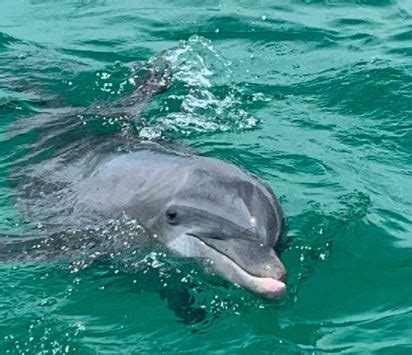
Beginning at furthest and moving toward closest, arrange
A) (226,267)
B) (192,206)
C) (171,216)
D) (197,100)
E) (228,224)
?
(197,100)
(171,216)
(192,206)
(228,224)
(226,267)

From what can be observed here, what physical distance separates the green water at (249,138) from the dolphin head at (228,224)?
13.3 inches

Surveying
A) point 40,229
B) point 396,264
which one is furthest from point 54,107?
point 396,264

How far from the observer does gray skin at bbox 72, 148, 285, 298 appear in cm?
781

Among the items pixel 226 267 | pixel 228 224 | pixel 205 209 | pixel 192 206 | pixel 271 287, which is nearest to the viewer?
pixel 271 287

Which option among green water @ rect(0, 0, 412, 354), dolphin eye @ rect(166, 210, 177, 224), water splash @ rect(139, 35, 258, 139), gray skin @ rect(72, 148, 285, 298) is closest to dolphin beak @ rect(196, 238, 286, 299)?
gray skin @ rect(72, 148, 285, 298)

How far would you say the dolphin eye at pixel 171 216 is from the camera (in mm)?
8523

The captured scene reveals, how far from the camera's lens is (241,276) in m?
7.77

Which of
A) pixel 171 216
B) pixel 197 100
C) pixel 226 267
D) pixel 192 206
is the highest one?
pixel 192 206

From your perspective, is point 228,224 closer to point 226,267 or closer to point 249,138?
point 226,267

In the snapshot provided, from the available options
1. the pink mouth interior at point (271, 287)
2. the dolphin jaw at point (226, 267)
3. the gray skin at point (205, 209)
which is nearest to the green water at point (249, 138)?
the dolphin jaw at point (226, 267)

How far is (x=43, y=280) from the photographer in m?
8.87

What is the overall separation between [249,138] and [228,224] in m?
4.05

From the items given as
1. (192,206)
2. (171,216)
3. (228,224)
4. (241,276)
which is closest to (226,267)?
(241,276)

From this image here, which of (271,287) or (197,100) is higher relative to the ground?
(271,287)
